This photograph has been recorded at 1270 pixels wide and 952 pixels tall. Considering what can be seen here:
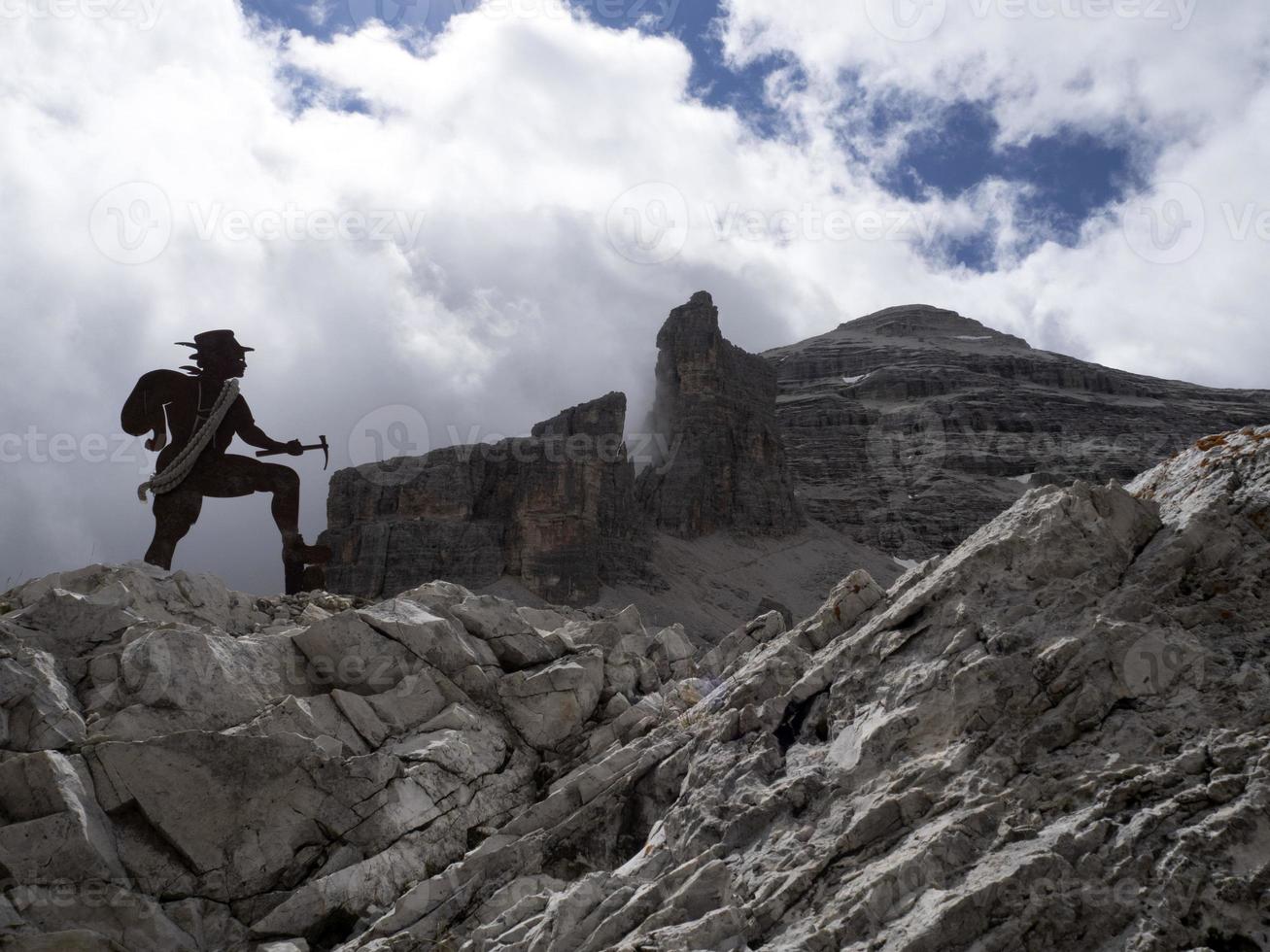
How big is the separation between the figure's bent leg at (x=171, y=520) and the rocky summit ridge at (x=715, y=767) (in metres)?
3.05

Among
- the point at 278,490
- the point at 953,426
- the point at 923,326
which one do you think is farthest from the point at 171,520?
the point at 923,326

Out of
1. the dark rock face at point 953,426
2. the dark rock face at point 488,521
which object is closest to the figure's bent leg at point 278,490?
the dark rock face at point 488,521

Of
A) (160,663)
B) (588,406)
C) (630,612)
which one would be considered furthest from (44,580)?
(588,406)

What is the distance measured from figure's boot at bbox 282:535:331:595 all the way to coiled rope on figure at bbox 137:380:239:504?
2087 mm

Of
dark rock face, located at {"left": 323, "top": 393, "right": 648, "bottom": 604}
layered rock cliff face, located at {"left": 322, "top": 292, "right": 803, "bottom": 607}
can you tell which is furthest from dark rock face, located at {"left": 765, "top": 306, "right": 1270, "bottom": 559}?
dark rock face, located at {"left": 323, "top": 393, "right": 648, "bottom": 604}

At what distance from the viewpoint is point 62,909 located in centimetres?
894

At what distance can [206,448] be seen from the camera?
686 inches

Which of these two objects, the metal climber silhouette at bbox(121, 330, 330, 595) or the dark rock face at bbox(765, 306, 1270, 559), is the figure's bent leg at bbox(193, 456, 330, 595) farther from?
the dark rock face at bbox(765, 306, 1270, 559)

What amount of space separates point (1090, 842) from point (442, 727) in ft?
25.5

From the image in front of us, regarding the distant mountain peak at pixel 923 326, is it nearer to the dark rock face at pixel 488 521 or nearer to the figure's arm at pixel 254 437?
the dark rock face at pixel 488 521

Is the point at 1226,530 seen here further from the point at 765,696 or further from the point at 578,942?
the point at 578,942

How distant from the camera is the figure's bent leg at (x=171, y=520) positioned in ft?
54.5

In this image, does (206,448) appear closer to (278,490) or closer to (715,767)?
(278,490)

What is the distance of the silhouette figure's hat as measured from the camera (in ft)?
59.0
